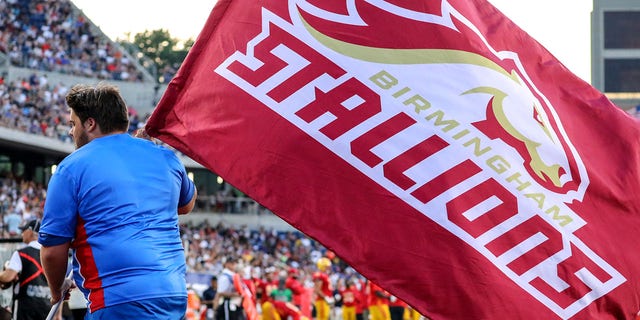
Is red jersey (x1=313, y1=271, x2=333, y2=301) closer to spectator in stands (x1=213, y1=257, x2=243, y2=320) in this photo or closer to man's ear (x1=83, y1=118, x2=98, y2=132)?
spectator in stands (x1=213, y1=257, x2=243, y2=320)

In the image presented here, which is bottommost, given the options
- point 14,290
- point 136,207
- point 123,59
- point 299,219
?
point 123,59

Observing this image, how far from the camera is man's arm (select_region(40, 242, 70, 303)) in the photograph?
4.05 meters

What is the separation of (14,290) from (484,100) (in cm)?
512

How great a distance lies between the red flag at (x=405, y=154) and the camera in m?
4.84

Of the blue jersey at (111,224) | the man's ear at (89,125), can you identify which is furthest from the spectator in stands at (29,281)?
the blue jersey at (111,224)

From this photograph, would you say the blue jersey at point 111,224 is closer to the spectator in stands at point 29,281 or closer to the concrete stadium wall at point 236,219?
the spectator in stands at point 29,281

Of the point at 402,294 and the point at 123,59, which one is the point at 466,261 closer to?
the point at 402,294

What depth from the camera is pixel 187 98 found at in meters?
5.03

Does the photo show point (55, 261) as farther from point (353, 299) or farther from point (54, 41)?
point (54, 41)

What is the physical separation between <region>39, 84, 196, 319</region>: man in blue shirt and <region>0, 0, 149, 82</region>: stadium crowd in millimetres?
36743

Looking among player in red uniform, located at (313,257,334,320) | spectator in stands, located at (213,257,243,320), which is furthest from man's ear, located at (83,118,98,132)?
player in red uniform, located at (313,257,334,320)

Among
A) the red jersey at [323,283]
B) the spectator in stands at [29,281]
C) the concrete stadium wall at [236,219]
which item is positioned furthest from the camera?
the concrete stadium wall at [236,219]

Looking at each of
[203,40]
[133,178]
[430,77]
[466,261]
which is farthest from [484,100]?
[133,178]

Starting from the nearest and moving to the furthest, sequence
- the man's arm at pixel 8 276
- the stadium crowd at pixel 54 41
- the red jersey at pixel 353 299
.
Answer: the man's arm at pixel 8 276, the red jersey at pixel 353 299, the stadium crowd at pixel 54 41
